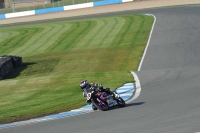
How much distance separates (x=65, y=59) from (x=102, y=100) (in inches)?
751

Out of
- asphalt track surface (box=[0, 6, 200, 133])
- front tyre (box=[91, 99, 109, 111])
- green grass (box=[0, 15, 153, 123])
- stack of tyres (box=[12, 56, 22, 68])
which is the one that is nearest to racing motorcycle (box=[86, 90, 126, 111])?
front tyre (box=[91, 99, 109, 111])

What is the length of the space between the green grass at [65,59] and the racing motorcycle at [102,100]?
1232mm

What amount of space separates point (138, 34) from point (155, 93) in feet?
75.5

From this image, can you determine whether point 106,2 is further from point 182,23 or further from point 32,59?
point 32,59

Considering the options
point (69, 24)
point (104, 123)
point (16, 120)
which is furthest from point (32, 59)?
point (104, 123)

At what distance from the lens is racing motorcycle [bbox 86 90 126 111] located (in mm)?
14992

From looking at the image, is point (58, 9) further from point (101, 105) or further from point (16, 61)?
point (101, 105)

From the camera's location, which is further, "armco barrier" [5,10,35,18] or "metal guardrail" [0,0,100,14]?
"armco barrier" [5,10,35,18]

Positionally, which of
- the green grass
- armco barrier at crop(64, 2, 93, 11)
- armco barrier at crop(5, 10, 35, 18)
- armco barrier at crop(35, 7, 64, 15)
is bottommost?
armco barrier at crop(5, 10, 35, 18)

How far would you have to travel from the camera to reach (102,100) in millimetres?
15078

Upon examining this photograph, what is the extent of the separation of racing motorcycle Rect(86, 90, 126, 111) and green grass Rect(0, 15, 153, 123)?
4.04 ft

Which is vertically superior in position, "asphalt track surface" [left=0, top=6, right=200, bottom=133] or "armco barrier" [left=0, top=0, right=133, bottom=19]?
"asphalt track surface" [left=0, top=6, right=200, bottom=133]

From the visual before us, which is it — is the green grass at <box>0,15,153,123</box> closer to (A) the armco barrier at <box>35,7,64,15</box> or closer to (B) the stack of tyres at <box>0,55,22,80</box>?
(B) the stack of tyres at <box>0,55,22,80</box>

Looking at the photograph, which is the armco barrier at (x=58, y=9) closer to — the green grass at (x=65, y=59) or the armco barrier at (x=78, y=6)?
the armco barrier at (x=78, y=6)
